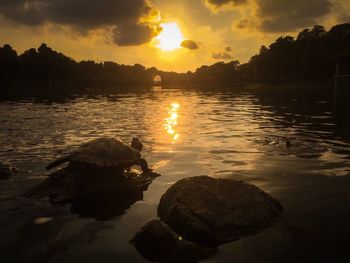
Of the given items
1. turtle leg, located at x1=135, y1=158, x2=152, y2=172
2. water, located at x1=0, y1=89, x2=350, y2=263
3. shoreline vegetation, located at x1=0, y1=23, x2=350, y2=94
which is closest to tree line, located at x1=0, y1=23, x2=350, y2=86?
shoreline vegetation, located at x1=0, y1=23, x2=350, y2=94

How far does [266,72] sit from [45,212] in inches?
4574

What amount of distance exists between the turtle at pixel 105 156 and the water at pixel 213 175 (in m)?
1.16

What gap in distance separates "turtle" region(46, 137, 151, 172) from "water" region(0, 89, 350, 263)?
1.16 meters

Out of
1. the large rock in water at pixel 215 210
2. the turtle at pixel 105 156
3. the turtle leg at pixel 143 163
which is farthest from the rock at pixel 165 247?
the turtle leg at pixel 143 163

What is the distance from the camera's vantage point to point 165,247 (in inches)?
258

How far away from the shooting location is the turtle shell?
428 inches

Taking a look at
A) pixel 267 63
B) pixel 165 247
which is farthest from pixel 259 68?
pixel 165 247

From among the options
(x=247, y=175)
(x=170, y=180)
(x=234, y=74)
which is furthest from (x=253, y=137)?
(x=234, y=74)

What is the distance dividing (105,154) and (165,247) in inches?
202

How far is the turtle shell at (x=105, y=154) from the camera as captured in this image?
10859 millimetres

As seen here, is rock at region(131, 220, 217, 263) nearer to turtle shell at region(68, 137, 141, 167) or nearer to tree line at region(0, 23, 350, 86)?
turtle shell at region(68, 137, 141, 167)

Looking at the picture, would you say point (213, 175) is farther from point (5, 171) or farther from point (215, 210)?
point (5, 171)

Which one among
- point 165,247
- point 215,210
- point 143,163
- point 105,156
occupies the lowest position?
point 165,247

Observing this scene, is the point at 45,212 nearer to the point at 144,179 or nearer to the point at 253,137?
the point at 144,179
